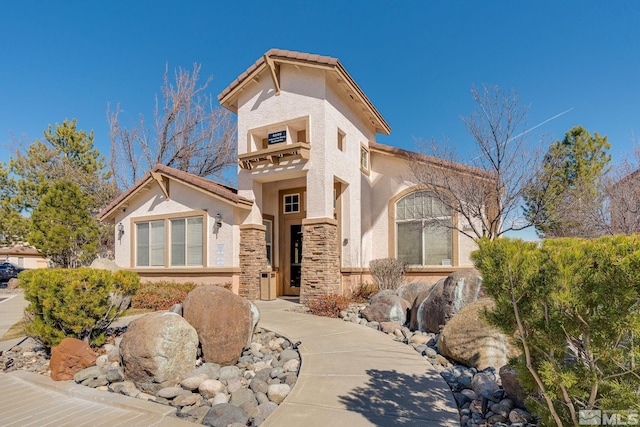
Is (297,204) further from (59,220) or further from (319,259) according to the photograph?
Result: (59,220)

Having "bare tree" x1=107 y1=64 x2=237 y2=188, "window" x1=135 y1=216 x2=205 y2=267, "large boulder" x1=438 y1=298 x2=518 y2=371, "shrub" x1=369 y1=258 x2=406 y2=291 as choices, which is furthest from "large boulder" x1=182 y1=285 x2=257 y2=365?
"bare tree" x1=107 y1=64 x2=237 y2=188

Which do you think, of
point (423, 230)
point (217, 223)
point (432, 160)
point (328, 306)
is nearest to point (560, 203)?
point (432, 160)

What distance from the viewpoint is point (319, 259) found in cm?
1152

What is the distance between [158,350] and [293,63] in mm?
10286

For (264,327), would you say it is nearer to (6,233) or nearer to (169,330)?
(169,330)

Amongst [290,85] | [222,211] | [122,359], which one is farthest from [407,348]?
[290,85]

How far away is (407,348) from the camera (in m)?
6.11

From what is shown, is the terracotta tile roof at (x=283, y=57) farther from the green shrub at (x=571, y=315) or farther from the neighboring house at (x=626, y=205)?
the green shrub at (x=571, y=315)

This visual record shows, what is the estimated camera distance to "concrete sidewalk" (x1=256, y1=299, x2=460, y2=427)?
354cm

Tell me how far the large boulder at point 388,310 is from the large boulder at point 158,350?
4581 mm

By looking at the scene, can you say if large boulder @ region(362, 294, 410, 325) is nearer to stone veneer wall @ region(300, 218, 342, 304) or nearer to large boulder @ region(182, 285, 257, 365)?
stone veneer wall @ region(300, 218, 342, 304)

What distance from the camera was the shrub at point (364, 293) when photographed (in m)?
12.0

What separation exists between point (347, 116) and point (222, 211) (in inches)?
239

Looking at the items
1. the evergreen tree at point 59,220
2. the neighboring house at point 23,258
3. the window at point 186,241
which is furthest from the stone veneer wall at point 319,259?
the neighboring house at point 23,258
